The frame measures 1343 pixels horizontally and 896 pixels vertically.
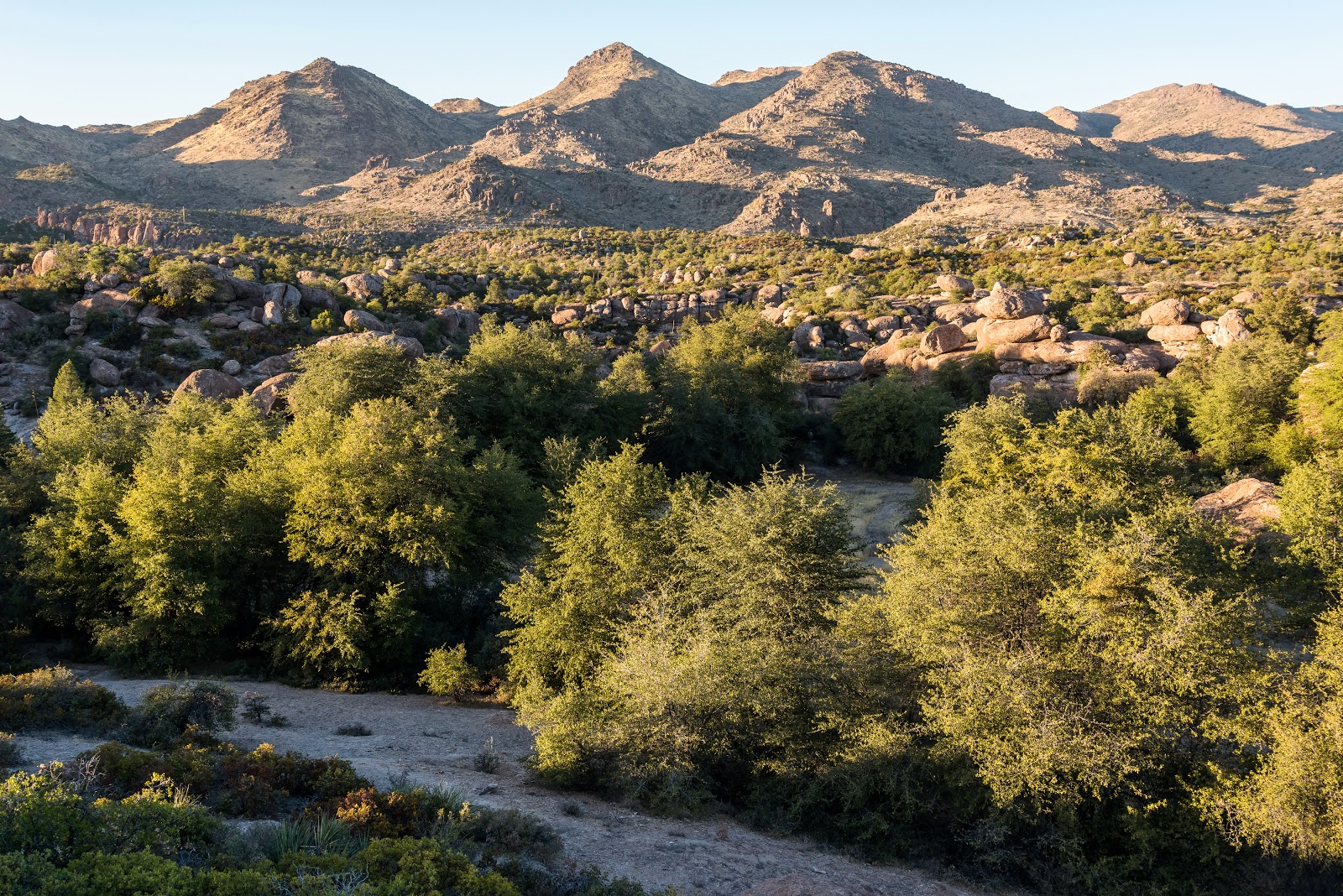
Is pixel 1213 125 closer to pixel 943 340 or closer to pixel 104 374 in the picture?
pixel 943 340

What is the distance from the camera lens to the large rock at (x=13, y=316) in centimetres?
3734

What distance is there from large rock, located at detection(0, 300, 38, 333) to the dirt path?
1236 inches

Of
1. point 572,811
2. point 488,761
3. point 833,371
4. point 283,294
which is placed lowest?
point 488,761

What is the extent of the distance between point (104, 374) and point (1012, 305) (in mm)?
48912

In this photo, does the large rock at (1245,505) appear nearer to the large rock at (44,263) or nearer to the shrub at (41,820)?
the shrub at (41,820)

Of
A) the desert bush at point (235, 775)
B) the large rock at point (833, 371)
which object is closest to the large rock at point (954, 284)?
the large rock at point (833, 371)

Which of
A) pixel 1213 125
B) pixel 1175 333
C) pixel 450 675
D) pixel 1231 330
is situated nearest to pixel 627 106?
pixel 1213 125

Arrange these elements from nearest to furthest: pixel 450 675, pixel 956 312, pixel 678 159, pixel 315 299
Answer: pixel 450 675 < pixel 315 299 < pixel 956 312 < pixel 678 159

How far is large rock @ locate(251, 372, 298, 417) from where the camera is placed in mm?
30547

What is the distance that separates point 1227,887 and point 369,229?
93402 millimetres

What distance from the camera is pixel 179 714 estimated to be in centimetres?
1266

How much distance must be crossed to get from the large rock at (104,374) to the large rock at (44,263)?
10.7m

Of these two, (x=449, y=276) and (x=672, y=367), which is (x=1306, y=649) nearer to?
(x=672, y=367)

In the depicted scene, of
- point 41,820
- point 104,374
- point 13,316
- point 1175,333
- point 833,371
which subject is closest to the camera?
point 41,820
